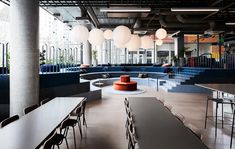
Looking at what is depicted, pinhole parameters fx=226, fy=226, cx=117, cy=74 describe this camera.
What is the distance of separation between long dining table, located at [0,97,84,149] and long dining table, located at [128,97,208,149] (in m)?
0.92

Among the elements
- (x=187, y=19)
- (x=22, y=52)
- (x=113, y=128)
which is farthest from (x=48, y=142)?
(x=187, y=19)

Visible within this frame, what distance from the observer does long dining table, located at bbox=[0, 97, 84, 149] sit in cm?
195

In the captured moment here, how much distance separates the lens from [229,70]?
9.90 metres

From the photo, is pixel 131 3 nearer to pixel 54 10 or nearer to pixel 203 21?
Answer: pixel 54 10

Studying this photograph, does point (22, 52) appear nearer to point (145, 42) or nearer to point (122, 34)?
point (122, 34)

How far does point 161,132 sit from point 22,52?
3.79 metres

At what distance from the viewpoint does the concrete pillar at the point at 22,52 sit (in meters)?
4.84

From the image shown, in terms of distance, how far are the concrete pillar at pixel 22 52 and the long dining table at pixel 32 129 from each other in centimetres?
177

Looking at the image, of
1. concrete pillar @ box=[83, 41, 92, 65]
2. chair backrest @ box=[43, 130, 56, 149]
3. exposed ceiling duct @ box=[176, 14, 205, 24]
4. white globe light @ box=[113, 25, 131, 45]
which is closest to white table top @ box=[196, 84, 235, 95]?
white globe light @ box=[113, 25, 131, 45]

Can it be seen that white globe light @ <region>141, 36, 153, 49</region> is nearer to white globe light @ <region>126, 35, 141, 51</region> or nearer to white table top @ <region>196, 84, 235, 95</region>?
white globe light @ <region>126, 35, 141, 51</region>

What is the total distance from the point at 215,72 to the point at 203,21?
8.69ft

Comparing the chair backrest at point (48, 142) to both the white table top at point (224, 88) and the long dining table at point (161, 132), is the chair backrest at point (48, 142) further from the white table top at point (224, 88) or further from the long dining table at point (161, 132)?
the white table top at point (224, 88)

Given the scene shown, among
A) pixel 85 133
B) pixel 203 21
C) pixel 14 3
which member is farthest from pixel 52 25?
pixel 85 133

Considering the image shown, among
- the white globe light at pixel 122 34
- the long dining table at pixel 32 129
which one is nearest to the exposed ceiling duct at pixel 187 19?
the white globe light at pixel 122 34
